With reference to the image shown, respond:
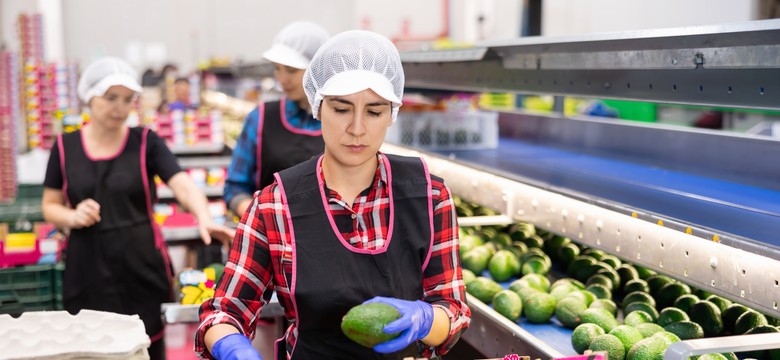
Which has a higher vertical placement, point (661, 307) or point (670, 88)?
point (670, 88)

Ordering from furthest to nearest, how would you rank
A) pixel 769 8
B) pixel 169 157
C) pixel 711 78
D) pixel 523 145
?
pixel 769 8, pixel 523 145, pixel 169 157, pixel 711 78

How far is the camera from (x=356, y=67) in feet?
6.10

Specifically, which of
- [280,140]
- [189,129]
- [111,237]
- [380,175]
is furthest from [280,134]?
[189,129]

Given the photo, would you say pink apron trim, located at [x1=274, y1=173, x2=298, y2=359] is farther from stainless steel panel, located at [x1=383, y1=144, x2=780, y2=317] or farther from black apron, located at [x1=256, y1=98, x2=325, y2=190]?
black apron, located at [x1=256, y1=98, x2=325, y2=190]

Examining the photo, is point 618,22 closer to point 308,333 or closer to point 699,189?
point 699,189

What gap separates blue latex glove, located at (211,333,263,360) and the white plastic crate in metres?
2.80

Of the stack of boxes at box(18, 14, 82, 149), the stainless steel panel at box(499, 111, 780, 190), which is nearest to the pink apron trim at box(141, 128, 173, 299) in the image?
the stainless steel panel at box(499, 111, 780, 190)

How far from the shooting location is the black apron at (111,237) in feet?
12.5

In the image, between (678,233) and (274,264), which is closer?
(274,264)

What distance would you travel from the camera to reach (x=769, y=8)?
10086 mm

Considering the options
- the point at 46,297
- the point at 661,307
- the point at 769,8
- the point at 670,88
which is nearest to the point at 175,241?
the point at 46,297

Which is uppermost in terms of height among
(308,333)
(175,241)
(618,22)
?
(618,22)

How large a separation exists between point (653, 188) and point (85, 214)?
91.8 inches

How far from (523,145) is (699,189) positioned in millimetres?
1839
